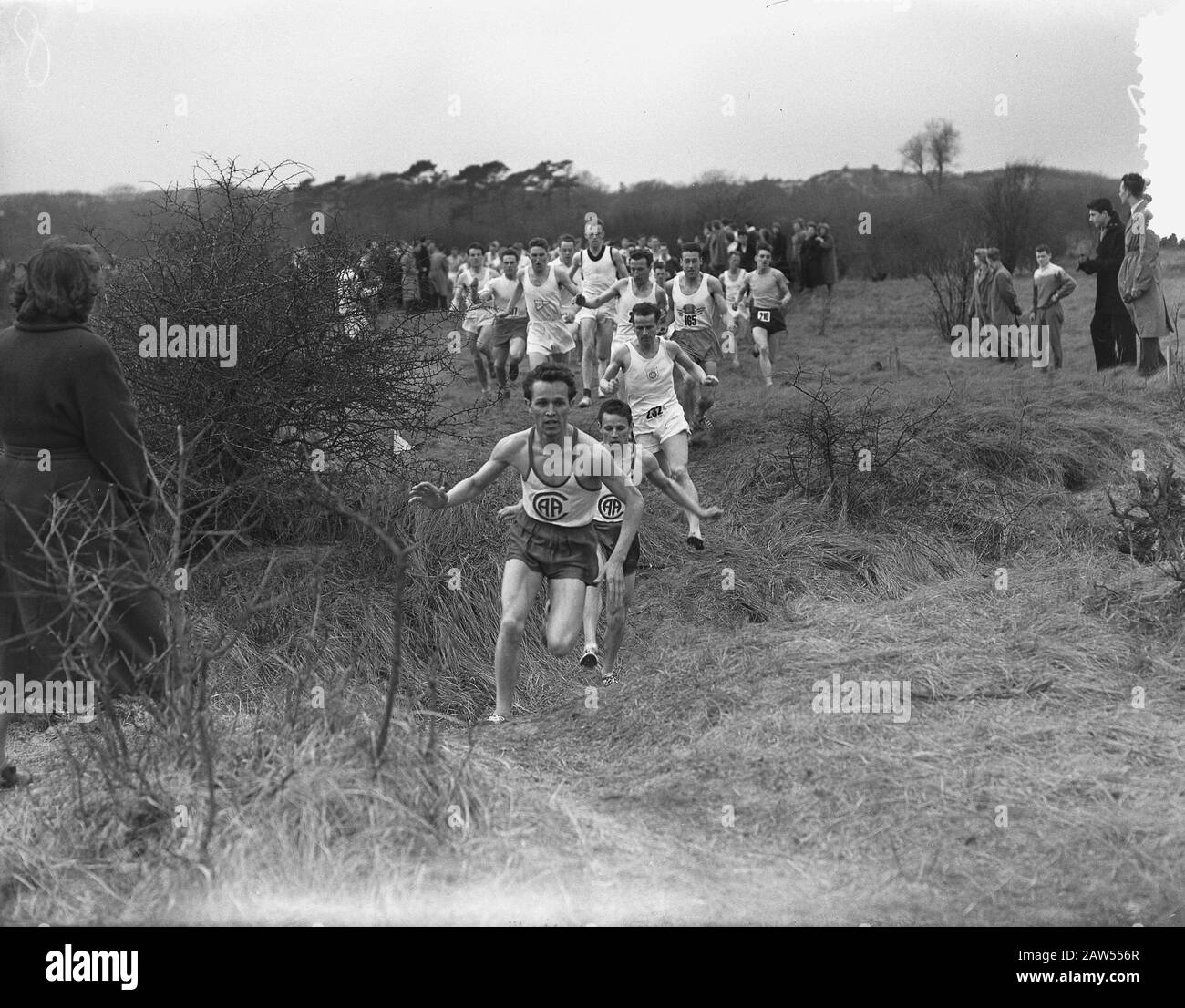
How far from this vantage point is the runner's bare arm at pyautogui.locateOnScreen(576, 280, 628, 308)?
13272mm

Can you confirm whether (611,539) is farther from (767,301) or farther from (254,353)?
(767,301)

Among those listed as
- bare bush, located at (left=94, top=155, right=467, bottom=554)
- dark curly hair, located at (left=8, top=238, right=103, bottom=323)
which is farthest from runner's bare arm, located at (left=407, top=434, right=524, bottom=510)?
bare bush, located at (left=94, top=155, right=467, bottom=554)

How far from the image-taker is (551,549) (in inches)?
271

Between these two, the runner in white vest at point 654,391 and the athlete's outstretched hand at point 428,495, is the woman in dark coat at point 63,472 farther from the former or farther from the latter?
the runner in white vest at point 654,391

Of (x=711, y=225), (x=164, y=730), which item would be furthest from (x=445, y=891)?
(x=711, y=225)

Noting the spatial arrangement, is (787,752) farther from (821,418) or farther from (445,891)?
(821,418)

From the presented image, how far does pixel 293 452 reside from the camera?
9391mm

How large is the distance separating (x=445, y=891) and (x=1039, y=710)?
3.02 m

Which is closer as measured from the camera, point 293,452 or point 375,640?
point 375,640

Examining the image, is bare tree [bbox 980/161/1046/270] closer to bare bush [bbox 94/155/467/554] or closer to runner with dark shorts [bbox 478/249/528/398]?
runner with dark shorts [bbox 478/249/528/398]

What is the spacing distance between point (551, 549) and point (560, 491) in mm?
270

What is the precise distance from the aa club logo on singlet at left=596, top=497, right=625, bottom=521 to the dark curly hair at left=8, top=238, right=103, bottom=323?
3.19 metres

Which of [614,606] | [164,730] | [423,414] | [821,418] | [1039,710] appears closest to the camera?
[164,730]

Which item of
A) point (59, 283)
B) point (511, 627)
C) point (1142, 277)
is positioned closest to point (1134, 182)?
point (1142, 277)
